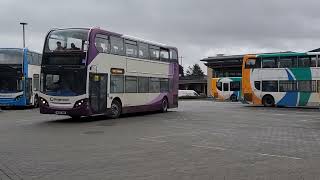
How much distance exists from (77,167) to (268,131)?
30.8 ft

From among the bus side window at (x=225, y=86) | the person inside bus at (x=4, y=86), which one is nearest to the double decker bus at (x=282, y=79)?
the person inside bus at (x=4, y=86)

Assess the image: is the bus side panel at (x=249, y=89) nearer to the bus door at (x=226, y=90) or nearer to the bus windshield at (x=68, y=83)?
the bus windshield at (x=68, y=83)

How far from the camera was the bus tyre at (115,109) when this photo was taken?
23781mm

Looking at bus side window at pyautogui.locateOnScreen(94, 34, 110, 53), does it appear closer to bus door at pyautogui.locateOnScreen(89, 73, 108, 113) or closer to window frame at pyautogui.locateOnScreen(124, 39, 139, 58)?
bus door at pyautogui.locateOnScreen(89, 73, 108, 113)

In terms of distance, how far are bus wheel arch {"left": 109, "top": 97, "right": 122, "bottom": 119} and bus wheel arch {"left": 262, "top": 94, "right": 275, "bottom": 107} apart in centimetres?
1504

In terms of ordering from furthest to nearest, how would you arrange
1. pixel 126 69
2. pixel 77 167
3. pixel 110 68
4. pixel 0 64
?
pixel 0 64 < pixel 126 69 < pixel 110 68 < pixel 77 167

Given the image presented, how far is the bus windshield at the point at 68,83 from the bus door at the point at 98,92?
1.44ft

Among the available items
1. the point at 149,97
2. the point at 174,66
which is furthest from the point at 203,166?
the point at 174,66

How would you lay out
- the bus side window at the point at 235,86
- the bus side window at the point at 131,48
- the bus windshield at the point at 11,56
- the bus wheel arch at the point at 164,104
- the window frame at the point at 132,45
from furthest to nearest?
A: the bus side window at the point at 235,86, the bus windshield at the point at 11,56, the bus wheel arch at the point at 164,104, the bus side window at the point at 131,48, the window frame at the point at 132,45

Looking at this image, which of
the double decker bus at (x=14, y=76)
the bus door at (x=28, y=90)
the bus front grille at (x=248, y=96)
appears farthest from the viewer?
the bus front grille at (x=248, y=96)

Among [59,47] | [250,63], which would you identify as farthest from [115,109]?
[250,63]

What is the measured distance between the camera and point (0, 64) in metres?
33.7

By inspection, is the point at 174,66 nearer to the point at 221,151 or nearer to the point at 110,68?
the point at 110,68

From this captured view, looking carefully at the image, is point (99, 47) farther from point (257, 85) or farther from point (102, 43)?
point (257, 85)
